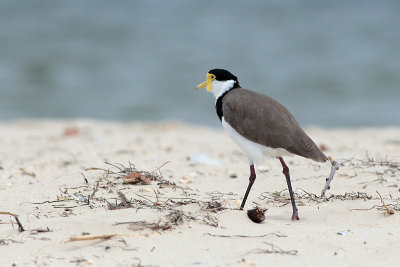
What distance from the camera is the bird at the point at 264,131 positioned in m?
4.96

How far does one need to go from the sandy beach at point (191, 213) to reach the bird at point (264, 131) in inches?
15.6

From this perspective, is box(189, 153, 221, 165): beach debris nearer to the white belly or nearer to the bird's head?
the bird's head

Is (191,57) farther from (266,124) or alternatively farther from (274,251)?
(274,251)

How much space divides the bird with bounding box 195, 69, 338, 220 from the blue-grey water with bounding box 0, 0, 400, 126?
10.5 meters

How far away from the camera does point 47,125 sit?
Answer: 42.8 feet

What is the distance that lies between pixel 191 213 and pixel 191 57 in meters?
17.0

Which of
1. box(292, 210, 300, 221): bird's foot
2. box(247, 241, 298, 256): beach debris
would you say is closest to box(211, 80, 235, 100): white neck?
box(292, 210, 300, 221): bird's foot

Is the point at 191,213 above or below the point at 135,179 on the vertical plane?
below

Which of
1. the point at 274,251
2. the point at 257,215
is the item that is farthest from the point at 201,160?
the point at 274,251

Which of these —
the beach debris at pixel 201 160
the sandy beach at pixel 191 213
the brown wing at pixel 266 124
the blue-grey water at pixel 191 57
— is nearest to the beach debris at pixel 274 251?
the sandy beach at pixel 191 213

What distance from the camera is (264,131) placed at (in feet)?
16.6

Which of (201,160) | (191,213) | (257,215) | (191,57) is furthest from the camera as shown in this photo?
(191,57)

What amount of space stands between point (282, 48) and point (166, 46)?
4.39 m

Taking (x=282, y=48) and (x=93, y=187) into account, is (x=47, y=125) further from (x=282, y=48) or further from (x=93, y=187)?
(x=282, y=48)
